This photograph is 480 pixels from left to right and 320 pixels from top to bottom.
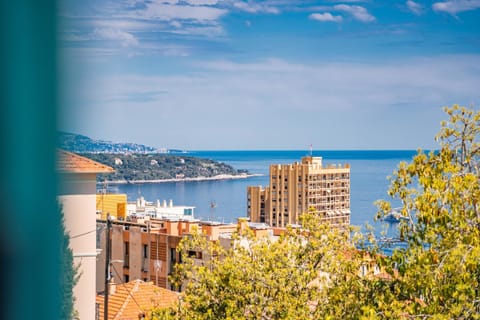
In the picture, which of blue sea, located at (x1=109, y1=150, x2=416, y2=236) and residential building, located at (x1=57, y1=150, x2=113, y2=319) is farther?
blue sea, located at (x1=109, y1=150, x2=416, y2=236)

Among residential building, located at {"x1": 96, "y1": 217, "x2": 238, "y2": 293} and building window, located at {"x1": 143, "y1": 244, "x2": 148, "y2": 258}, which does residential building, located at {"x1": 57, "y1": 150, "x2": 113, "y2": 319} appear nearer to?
residential building, located at {"x1": 96, "y1": 217, "x2": 238, "y2": 293}

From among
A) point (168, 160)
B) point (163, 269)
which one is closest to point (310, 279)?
point (163, 269)

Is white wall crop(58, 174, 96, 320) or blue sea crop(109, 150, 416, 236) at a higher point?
white wall crop(58, 174, 96, 320)

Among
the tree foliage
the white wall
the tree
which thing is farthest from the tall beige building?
the white wall

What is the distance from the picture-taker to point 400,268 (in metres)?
3.79

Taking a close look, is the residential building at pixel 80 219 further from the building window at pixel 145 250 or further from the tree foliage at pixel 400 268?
the building window at pixel 145 250

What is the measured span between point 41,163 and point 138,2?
58.0 m

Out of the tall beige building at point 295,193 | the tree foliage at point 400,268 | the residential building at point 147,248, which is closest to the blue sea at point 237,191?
the tall beige building at point 295,193

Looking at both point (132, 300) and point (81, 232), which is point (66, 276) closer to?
point (81, 232)

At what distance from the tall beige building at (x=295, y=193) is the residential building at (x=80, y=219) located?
50540mm

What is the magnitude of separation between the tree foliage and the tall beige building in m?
45.8

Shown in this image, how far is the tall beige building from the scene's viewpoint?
52.1m

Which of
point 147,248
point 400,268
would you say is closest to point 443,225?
point 400,268

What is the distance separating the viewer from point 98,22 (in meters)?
0.43
